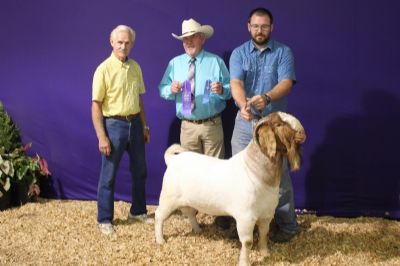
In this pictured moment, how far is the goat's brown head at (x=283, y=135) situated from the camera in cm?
275

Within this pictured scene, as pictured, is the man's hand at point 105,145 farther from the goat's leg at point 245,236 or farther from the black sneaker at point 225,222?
the goat's leg at point 245,236

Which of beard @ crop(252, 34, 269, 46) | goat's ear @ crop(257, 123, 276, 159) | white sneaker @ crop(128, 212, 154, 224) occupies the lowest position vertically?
white sneaker @ crop(128, 212, 154, 224)

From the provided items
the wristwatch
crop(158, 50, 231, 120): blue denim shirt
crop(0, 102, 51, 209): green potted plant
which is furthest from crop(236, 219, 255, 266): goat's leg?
crop(0, 102, 51, 209): green potted plant

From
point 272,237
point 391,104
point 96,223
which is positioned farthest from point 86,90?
point 391,104

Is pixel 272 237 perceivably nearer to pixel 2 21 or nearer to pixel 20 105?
pixel 20 105

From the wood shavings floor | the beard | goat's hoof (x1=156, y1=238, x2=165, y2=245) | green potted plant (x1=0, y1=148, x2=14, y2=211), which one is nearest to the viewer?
the wood shavings floor

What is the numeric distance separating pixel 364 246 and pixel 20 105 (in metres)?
3.46

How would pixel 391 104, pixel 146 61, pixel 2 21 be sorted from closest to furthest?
pixel 391 104, pixel 146 61, pixel 2 21

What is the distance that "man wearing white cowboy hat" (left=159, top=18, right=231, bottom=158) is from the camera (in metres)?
3.61

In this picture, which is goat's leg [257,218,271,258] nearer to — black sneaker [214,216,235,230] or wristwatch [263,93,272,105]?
black sneaker [214,216,235,230]

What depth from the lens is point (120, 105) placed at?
3543 millimetres

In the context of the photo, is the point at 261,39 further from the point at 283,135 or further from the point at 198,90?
the point at 283,135

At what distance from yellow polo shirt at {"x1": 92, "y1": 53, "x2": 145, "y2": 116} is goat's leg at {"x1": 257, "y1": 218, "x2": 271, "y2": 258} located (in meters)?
1.32

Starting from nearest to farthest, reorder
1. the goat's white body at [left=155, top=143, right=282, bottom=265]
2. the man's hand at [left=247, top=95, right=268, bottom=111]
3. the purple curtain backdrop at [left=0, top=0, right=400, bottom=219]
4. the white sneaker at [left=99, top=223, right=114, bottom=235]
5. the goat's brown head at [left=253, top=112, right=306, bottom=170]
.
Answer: the goat's brown head at [left=253, top=112, right=306, bottom=170]
the goat's white body at [left=155, top=143, right=282, bottom=265]
the man's hand at [left=247, top=95, right=268, bottom=111]
the white sneaker at [left=99, top=223, right=114, bottom=235]
the purple curtain backdrop at [left=0, top=0, right=400, bottom=219]
